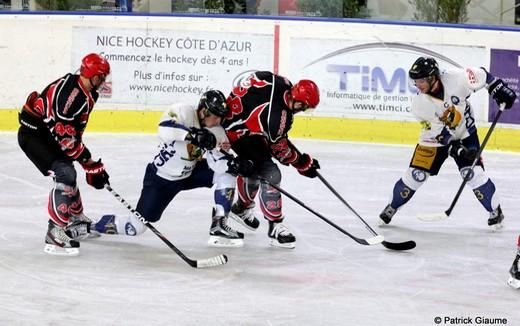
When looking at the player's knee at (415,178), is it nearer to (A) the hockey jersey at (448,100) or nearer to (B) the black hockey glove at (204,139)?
(A) the hockey jersey at (448,100)

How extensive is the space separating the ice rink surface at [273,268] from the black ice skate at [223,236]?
0.07 metres

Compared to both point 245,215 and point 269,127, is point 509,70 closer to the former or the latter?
point 245,215

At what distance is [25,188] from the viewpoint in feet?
22.5

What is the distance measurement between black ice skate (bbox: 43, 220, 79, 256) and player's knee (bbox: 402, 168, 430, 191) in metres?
2.03

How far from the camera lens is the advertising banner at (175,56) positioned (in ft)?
29.5

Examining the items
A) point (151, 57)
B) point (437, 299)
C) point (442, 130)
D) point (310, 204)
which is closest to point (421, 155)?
point (442, 130)

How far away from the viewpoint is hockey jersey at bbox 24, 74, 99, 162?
489 centimetres

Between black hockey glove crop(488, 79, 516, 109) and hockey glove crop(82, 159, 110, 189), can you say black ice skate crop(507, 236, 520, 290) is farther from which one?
hockey glove crop(82, 159, 110, 189)

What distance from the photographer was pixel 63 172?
5023mm

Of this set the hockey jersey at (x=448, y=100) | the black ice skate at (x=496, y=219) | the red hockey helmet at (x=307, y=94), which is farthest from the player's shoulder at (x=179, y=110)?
the black ice skate at (x=496, y=219)

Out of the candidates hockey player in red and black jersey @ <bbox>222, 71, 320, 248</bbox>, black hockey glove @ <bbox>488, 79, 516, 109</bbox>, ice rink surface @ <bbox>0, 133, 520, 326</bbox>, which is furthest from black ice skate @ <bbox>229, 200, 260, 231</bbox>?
black hockey glove @ <bbox>488, 79, 516, 109</bbox>

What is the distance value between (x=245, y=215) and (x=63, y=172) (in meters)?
1.17

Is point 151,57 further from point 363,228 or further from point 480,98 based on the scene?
point 363,228

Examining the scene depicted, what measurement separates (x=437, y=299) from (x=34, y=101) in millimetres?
2264
